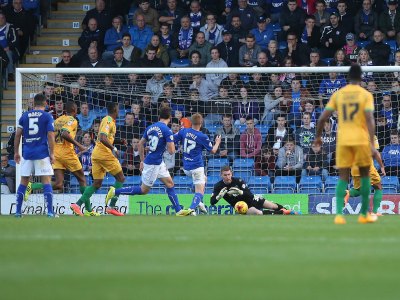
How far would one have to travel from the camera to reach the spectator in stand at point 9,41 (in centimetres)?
2494

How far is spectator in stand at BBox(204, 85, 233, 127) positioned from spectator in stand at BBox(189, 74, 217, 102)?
173 mm

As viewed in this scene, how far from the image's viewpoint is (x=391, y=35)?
23562mm

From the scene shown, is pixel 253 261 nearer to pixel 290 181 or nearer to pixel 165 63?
pixel 290 181

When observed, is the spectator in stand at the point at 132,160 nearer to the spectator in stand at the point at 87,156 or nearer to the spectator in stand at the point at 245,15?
the spectator in stand at the point at 87,156

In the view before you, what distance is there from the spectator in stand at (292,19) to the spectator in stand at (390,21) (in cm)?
184

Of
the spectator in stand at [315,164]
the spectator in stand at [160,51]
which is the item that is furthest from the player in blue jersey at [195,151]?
the spectator in stand at [160,51]

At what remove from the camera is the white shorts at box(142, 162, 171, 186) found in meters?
18.5

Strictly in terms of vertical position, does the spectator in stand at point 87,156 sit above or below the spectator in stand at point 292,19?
below

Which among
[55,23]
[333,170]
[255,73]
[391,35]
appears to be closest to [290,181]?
[333,170]

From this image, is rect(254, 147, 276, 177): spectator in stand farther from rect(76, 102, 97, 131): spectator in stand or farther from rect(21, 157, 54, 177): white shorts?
rect(21, 157, 54, 177): white shorts

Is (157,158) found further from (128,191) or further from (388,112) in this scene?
→ (388,112)

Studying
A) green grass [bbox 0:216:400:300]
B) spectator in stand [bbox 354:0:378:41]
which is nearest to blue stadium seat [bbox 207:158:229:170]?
spectator in stand [bbox 354:0:378:41]

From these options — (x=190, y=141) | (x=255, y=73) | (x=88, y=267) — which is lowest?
(x=88, y=267)

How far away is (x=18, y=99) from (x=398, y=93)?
306 inches
